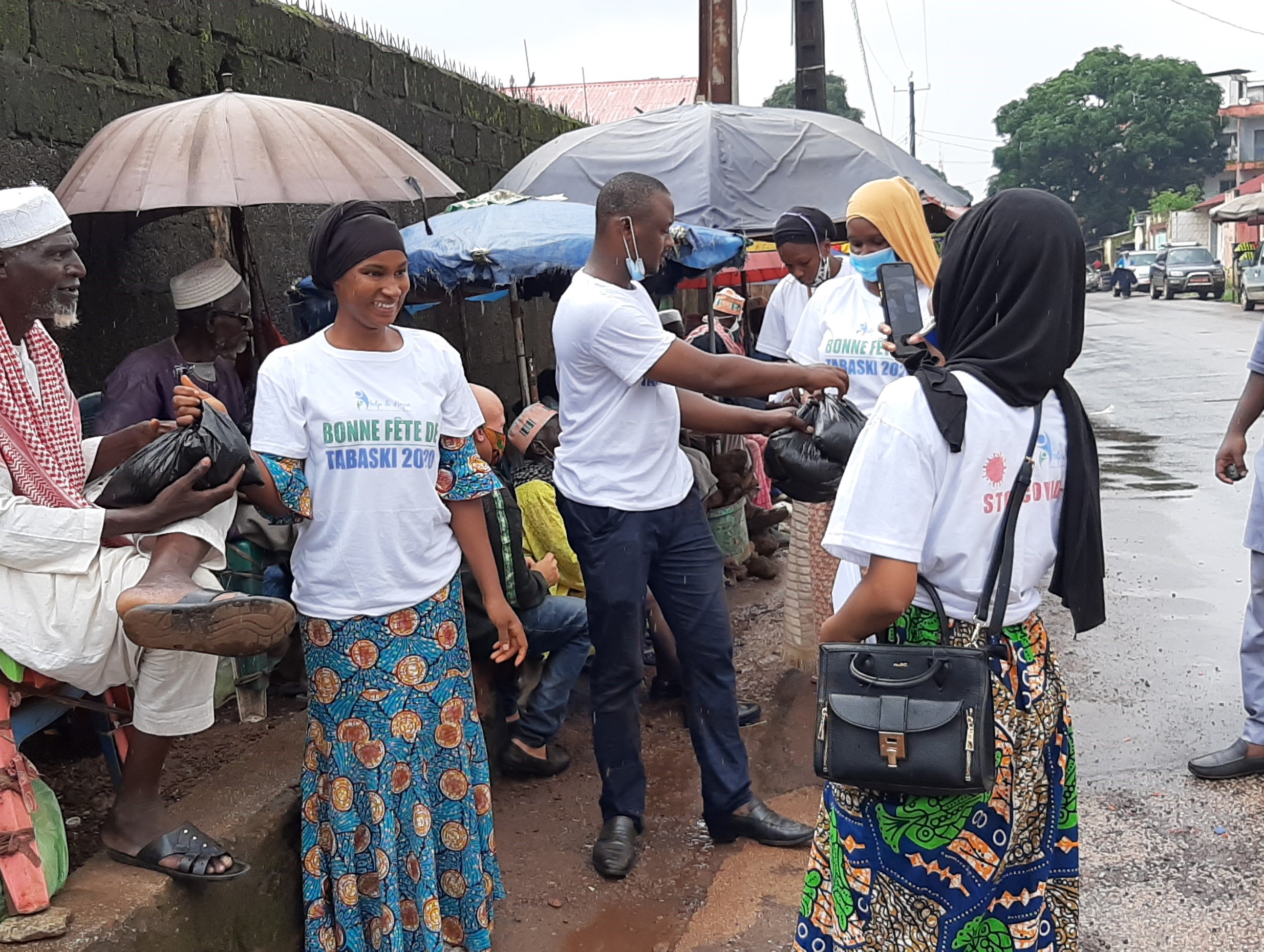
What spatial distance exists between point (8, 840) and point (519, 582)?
179cm

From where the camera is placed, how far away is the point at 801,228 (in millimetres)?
5902

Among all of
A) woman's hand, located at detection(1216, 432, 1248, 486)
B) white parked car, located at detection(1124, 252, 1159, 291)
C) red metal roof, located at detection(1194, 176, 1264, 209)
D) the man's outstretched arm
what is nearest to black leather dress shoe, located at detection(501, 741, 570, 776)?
the man's outstretched arm

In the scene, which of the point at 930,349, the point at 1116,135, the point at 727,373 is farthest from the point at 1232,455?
the point at 1116,135

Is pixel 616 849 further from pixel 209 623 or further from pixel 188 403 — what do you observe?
pixel 188 403

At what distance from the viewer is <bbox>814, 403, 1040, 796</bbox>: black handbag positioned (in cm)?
206

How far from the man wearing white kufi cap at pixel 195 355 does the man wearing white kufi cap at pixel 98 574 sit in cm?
83

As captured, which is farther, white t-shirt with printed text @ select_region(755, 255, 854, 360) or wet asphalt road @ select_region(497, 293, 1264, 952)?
white t-shirt with printed text @ select_region(755, 255, 854, 360)

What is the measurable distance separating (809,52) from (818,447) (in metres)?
11.5

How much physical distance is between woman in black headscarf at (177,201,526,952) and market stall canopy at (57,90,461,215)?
82 centimetres

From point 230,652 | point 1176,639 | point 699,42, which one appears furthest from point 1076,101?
point 230,652

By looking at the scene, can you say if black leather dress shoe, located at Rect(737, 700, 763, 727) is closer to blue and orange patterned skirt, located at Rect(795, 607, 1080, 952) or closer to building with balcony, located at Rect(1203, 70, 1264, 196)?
blue and orange patterned skirt, located at Rect(795, 607, 1080, 952)

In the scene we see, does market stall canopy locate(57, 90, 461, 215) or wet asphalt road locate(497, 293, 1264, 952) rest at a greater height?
market stall canopy locate(57, 90, 461, 215)

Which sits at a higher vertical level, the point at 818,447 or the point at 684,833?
the point at 818,447

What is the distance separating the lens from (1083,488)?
89.1 inches
